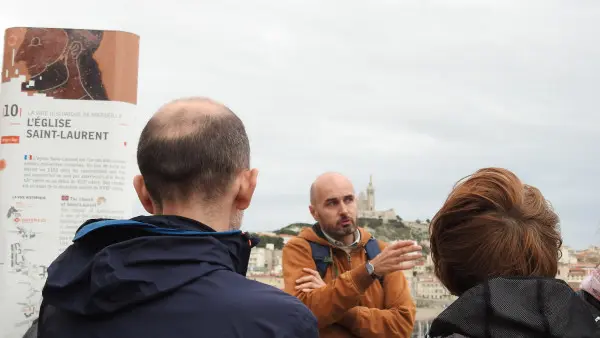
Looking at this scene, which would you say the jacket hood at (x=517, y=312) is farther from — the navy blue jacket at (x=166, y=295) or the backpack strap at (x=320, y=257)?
the backpack strap at (x=320, y=257)

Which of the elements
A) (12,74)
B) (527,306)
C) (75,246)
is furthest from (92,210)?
(527,306)

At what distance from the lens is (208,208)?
162cm

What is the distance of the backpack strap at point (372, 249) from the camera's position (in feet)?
14.0

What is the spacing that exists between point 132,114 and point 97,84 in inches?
12.3

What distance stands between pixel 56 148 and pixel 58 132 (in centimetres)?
11

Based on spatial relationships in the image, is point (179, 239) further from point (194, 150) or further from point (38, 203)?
point (38, 203)

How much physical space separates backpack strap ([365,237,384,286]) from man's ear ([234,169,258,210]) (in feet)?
8.70

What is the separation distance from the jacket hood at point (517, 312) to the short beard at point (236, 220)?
23.3 inches

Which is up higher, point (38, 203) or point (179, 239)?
point (179, 239)

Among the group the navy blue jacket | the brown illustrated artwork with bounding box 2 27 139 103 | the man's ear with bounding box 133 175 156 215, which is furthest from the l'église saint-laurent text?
A: the navy blue jacket

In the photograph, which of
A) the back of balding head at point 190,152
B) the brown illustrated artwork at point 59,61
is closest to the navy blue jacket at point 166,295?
the back of balding head at point 190,152

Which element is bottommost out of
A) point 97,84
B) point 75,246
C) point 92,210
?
point 92,210

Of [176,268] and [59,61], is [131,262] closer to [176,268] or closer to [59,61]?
[176,268]

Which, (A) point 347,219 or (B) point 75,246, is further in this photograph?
(A) point 347,219
